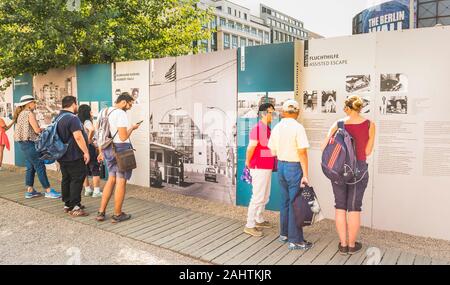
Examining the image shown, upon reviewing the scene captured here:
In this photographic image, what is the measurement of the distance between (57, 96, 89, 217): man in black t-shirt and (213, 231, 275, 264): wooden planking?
2.76 m

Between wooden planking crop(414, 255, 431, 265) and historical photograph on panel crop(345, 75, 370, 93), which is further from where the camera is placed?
historical photograph on panel crop(345, 75, 370, 93)

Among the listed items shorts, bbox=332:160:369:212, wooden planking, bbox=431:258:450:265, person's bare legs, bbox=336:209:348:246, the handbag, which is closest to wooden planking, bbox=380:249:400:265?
wooden planking, bbox=431:258:450:265

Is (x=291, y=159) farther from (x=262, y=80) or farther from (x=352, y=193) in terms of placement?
(x=262, y=80)

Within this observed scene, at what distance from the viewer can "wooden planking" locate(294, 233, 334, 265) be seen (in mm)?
4355

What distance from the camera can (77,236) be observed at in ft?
17.1

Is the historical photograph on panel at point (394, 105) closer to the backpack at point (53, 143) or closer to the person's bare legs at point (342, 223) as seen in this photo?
the person's bare legs at point (342, 223)

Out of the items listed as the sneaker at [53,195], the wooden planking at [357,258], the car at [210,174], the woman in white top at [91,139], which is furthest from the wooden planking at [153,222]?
the wooden planking at [357,258]

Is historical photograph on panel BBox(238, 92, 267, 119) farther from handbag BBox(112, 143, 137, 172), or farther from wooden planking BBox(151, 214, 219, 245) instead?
handbag BBox(112, 143, 137, 172)

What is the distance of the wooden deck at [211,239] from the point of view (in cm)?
440

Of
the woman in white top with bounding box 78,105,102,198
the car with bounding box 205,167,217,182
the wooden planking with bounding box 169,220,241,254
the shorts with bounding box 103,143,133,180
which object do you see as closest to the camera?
the wooden planking with bounding box 169,220,241,254

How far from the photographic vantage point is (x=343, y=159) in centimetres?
434

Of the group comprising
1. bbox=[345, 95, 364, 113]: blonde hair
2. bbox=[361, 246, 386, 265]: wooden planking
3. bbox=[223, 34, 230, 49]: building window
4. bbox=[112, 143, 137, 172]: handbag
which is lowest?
bbox=[361, 246, 386, 265]: wooden planking

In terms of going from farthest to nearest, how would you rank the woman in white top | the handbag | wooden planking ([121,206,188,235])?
1. the woman in white top
2. the handbag
3. wooden planking ([121,206,188,235])

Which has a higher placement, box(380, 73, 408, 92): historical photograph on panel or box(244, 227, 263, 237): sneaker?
box(380, 73, 408, 92): historical photograph on panel
